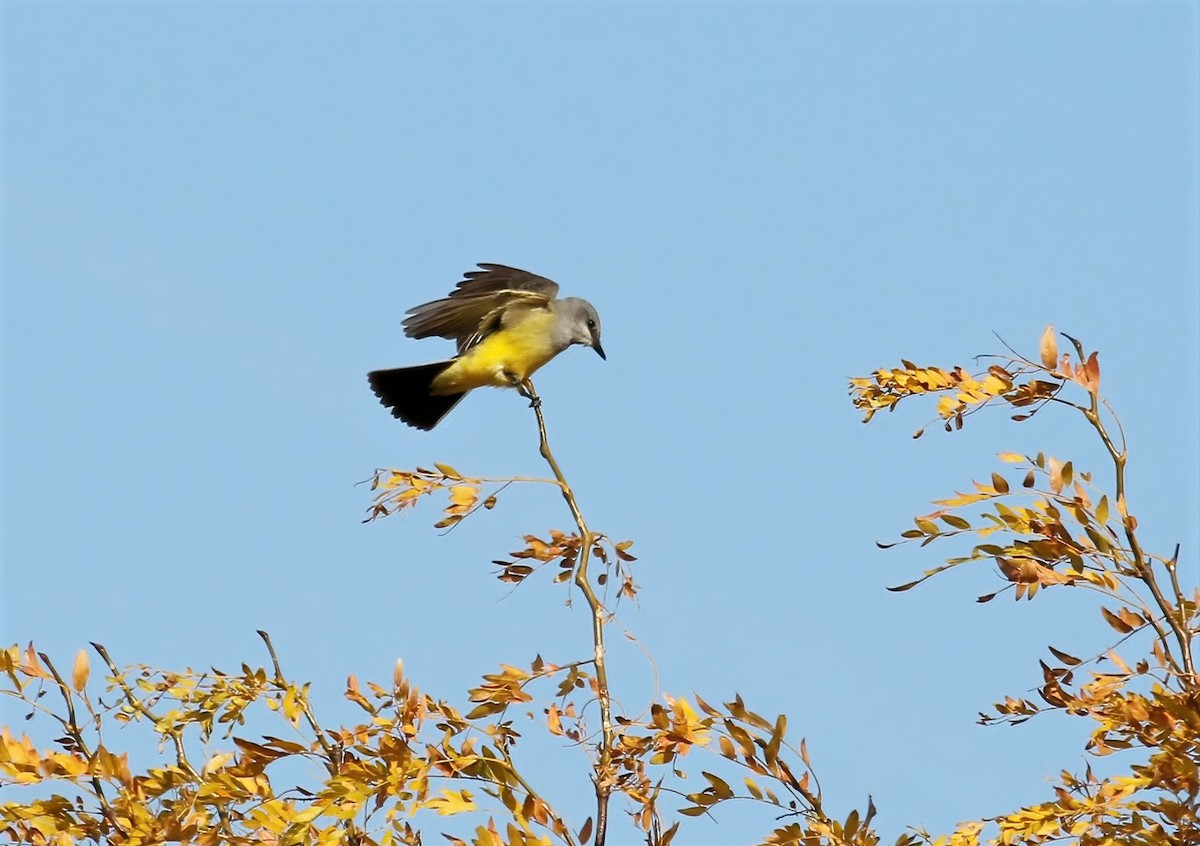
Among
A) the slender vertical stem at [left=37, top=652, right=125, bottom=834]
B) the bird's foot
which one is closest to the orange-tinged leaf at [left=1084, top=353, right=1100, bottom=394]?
the slender vertical stem at [left=37, top=652, right=125, bottom=834]

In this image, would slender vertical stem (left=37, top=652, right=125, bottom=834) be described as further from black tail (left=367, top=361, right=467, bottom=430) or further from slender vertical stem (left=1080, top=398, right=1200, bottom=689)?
black tail (left=367, top=361, right=467, bottom=430)

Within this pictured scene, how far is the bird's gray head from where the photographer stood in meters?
8.53

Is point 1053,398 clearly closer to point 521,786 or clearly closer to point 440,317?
point 521,786

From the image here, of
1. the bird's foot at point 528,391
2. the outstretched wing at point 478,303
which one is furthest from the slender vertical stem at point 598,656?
the outstretched wing at point 478,303

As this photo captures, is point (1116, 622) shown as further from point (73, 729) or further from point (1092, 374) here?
point (73, 729)

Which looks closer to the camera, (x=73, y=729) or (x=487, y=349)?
(x=73, y=729)

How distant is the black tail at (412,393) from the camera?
8.20 meters

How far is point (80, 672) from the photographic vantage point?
3.34 meters

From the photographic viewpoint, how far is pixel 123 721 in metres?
3.47

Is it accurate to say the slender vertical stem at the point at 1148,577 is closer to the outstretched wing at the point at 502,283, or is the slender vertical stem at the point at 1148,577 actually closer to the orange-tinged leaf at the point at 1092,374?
the orange-tinged leaf at the point at 1092,374

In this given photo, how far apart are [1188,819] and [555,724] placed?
1334 mm

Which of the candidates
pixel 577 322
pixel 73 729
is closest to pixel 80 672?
pixel 73 729

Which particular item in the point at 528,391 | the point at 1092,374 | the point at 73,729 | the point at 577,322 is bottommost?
the point at 73,729

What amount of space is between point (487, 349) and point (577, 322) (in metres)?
0.71
